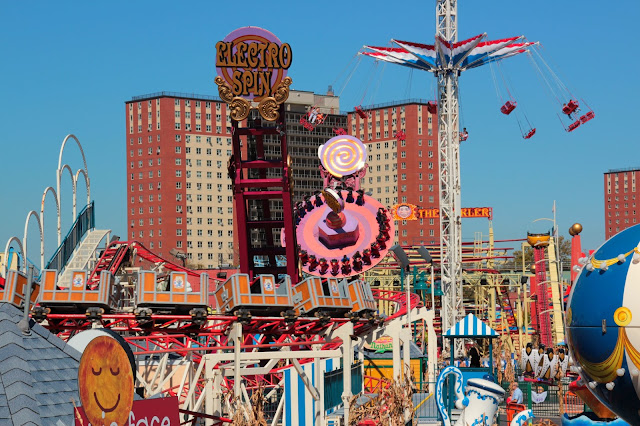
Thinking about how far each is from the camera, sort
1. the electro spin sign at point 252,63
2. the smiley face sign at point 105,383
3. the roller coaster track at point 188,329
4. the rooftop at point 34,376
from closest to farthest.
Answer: the smiley face sign at point 105,383 → the rooftop at point 34,376 → the roller coaster track at point 188,329 → the electro spin sign at point 252,63


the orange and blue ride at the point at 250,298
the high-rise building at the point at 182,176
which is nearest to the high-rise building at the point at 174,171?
the high-rise building at the point at 182,176

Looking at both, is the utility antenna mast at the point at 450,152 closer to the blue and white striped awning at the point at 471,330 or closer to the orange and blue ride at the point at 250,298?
the blue and white striped awning at the point at 471,330

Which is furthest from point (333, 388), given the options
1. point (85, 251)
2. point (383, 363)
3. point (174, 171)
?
point (174, 171)

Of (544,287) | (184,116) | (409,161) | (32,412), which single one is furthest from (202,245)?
(32,412)

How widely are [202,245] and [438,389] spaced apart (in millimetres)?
124243

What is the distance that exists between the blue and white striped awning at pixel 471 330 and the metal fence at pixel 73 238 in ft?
65.1

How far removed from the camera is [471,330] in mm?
29984

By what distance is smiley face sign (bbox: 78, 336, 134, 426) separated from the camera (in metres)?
8.21

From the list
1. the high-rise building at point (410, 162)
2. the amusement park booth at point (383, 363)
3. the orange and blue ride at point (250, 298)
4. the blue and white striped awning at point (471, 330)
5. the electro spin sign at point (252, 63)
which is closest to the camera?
the orange and blue ride at point (250, 298)

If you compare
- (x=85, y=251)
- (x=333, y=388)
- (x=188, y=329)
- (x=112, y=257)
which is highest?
(x=85, y=251)

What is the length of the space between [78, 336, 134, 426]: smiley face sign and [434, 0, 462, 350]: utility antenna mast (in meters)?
37.9

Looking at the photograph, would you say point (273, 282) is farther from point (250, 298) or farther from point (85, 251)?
A: point (85, 251)

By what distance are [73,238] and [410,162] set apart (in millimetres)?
101814

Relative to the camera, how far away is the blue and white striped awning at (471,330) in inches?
1177
